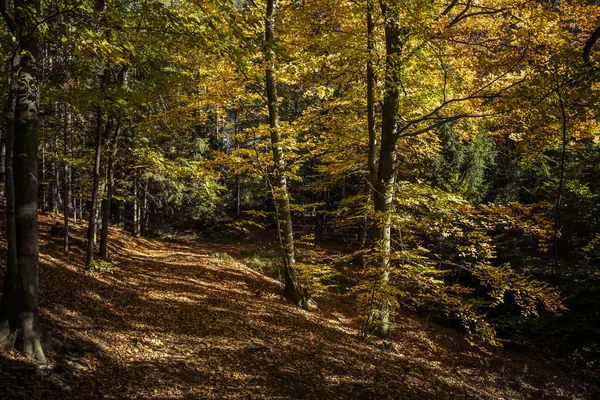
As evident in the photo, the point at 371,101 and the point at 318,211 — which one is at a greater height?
the point at 371,101

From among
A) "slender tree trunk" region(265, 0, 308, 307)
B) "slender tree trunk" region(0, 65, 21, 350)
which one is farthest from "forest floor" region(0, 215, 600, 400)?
"slender tree trunk" region(265, 0, 308, 307)

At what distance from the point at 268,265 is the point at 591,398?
512 inches

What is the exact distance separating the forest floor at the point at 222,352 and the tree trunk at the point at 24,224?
0.32 metres

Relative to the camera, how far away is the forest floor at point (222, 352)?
16.7 feet

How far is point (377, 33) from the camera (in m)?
8.30

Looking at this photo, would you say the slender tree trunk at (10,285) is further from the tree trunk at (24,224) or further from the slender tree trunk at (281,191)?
the slender tree trunk at (281,191)

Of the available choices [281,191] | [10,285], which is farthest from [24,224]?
[281,191]

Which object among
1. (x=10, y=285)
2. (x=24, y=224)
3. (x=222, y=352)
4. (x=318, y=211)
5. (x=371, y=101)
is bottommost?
(x=222, y=352)

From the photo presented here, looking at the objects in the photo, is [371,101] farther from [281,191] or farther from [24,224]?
[24,224]

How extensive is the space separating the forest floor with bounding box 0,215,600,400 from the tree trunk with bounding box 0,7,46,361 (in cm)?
32

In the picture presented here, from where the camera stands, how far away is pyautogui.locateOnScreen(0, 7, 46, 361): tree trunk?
462 centimetres

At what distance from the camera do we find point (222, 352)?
6.62 meters

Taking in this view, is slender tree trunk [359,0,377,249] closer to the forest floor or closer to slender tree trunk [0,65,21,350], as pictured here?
the forest floor

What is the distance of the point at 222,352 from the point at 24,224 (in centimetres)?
406
